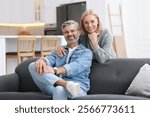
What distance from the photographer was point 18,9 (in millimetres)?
9680

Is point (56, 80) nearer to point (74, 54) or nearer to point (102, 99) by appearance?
point (74, 54)

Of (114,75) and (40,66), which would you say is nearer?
(40,66)

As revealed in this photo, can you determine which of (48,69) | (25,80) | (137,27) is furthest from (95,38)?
(137,27)

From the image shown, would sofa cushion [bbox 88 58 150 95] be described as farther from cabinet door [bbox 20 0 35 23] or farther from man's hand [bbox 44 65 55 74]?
cabinet door [bbox 20 0 35 23]

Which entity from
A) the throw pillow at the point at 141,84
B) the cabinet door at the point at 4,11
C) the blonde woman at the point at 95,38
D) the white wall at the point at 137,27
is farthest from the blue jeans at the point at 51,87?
the cabinet door at the point at 4,11

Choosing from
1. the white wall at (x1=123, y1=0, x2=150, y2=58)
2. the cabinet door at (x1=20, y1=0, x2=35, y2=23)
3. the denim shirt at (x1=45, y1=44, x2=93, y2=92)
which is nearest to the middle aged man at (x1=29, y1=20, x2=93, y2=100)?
the denim shirt at (x1=45, y1=44, x2=93, y2=92)

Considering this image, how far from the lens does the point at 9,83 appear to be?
3381 mm

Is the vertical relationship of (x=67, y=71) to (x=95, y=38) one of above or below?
→ below

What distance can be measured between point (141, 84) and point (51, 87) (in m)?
0.78

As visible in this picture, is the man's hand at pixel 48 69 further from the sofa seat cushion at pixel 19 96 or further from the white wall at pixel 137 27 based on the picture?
the white wall at pixel 137 27

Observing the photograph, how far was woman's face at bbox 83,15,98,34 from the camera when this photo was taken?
10.6 feet

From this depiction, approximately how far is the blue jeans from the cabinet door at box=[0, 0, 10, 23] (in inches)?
266

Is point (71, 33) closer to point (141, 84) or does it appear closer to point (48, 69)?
point (48, 69)

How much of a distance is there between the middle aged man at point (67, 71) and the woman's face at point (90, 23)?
11 centimetres
